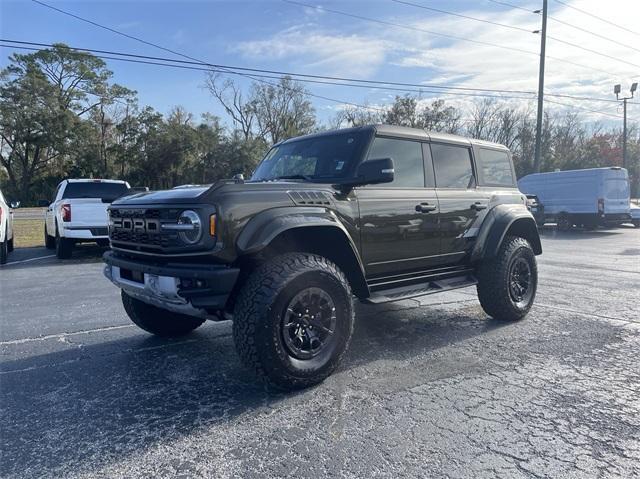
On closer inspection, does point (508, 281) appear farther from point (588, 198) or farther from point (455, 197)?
point (588, 198)

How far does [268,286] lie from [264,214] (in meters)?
0.51

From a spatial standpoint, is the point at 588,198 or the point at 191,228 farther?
the point at 588,198

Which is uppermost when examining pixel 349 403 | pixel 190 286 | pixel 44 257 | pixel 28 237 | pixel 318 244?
pixel 318 244

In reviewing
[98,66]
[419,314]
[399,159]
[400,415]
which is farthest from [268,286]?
[98,66]

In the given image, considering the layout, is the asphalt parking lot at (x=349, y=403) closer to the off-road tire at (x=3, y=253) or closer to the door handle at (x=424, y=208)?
the door handle at (x=424, y=208)

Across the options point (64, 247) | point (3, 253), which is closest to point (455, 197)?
point (64, 247)

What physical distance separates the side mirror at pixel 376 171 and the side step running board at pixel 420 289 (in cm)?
104

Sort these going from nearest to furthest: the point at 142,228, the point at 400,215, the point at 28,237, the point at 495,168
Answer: the point at 142,228 → the point at 400,215 → the point at 495,168 → the point at 28,237

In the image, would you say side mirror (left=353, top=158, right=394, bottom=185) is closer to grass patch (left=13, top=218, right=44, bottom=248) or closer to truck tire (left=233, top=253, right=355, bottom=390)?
truck tire (left=233, top=253, right=355, bottom=390)

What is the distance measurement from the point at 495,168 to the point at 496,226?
0.85m

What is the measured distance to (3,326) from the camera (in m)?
5.14

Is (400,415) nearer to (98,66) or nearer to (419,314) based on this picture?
(419,314)

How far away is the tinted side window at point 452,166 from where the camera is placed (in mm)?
4895

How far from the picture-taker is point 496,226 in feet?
17.2
